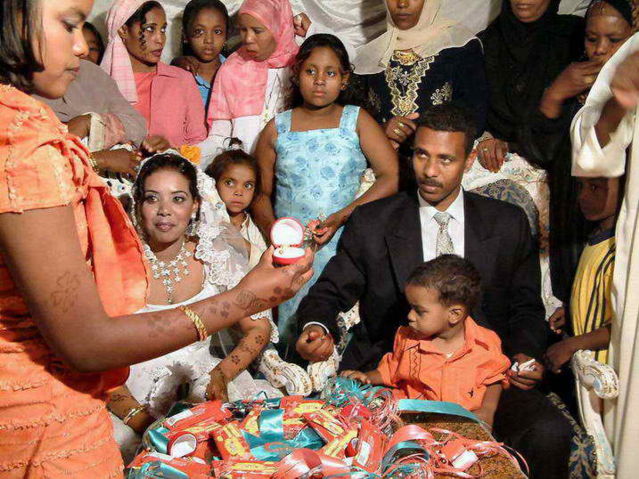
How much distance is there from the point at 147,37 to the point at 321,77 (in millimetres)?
1324

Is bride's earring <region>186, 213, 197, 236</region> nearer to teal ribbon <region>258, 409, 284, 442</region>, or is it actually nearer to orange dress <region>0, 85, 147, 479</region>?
teal ribbon <region>258, 409, 284, 442</region>

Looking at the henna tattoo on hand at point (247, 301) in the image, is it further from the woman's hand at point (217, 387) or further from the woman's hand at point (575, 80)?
the woman's hand at point (575, 80)

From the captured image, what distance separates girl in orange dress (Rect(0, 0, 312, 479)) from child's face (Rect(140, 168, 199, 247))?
1549 mm

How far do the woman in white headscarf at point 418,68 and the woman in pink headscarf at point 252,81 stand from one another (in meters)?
0.58

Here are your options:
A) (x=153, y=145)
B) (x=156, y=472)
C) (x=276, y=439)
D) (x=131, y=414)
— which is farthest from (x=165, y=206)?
(x=156, y=472)

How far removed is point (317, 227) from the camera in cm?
370

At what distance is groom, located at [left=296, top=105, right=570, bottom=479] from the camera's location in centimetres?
321

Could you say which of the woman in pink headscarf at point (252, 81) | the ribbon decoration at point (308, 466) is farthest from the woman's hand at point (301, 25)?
the ribbon decoration at point (308, 466)

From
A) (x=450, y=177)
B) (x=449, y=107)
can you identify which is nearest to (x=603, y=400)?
(x=450, y=177)

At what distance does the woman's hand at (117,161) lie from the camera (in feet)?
11.6

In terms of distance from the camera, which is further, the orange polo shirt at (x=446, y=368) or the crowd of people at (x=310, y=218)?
the orange polo shirt at (x=446, y=368)

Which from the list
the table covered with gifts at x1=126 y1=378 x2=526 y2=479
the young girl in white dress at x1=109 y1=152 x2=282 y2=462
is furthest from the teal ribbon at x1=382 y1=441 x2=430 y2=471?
the young girl in white dress at x1=109 y1=152 x2=282 y2=462

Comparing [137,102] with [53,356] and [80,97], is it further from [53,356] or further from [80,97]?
[53,356]

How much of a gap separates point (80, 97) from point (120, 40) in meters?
0.85
